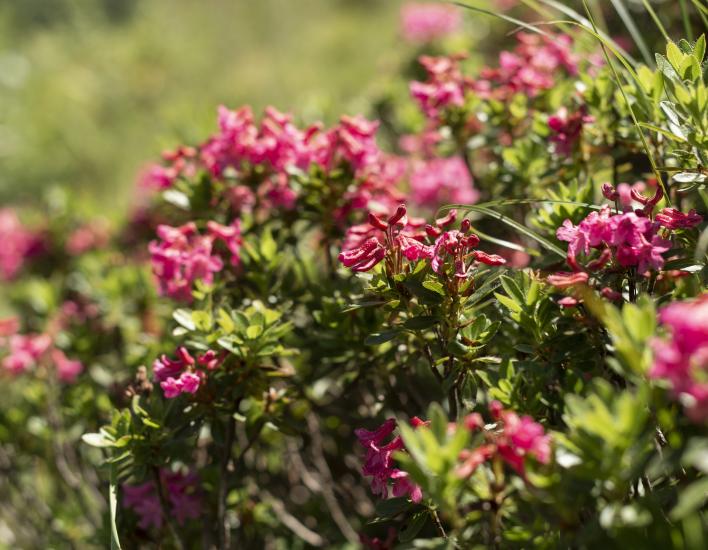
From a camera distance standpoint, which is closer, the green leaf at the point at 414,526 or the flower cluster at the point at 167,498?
the green leaf at the point at 414,526

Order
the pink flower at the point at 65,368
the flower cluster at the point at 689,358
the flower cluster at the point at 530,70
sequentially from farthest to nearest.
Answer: the pink flower at the point at 65,368 → the flower cluster at the point at 530,70 → the flower cluster at the point at 689,358

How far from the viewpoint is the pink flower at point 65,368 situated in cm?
242

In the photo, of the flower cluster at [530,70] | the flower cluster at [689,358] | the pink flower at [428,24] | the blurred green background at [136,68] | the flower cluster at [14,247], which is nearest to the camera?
the flower cluster at [689,358]

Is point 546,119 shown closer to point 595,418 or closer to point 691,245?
point 691,245

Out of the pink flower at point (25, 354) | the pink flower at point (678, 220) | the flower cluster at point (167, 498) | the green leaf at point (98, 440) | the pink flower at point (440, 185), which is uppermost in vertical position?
the pink flower at point (678, 220)

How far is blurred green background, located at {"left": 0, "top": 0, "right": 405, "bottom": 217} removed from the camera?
8203mm

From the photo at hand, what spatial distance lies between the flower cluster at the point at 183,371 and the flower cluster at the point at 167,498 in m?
0.35

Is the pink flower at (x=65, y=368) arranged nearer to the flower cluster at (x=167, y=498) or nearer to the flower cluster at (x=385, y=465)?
the flower cluster at (x=167, y=498)

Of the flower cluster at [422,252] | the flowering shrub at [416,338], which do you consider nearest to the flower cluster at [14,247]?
the flowering shrub at [416,338]

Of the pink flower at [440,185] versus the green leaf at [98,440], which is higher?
the green leaf at [98,440]

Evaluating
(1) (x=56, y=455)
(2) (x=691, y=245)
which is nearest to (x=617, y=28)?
(2) (x=691, y=245)

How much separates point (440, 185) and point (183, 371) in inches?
60.9

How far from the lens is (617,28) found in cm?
310

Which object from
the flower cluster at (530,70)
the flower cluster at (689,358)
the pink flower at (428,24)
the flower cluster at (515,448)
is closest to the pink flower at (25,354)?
the flower cluster at (530,70)
